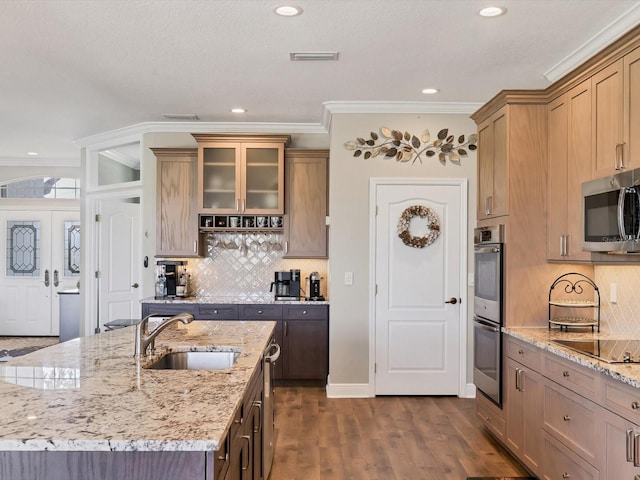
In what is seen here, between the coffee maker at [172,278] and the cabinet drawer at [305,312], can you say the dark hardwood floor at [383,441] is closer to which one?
the cabinet drawer at [305,312]

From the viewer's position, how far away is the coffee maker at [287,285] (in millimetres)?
5461

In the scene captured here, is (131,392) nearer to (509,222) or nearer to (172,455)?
(172,455)

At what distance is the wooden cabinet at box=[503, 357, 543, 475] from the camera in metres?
2.99

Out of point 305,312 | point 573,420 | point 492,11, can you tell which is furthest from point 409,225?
point 573,420

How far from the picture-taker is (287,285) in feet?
18.0

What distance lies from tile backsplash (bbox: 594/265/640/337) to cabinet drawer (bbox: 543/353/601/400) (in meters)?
0.68

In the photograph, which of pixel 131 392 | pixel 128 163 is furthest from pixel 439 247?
pixel 128 163

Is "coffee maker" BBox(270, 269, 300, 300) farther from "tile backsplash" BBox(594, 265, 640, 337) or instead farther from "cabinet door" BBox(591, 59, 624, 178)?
"cabinet door" BBox(591, 59, 624, 178)

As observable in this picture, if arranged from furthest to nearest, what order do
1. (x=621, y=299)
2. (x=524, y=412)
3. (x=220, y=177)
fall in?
(x=220, y=177), (x=621, y=299), (x=524, y=412)

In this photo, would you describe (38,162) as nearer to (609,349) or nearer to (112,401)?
(112,401)

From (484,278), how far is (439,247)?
43.8 inches

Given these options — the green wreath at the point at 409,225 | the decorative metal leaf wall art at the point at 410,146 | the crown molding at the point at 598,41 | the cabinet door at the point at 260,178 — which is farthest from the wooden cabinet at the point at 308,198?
the crown molding at the point at 598,41

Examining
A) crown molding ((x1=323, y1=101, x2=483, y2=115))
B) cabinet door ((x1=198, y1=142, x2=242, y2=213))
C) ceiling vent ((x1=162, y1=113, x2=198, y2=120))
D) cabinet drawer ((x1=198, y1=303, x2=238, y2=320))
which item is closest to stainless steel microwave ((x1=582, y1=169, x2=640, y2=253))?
crown molding ((x1=323, y1=101, x2=483, y2=115))

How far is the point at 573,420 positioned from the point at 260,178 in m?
3.78
